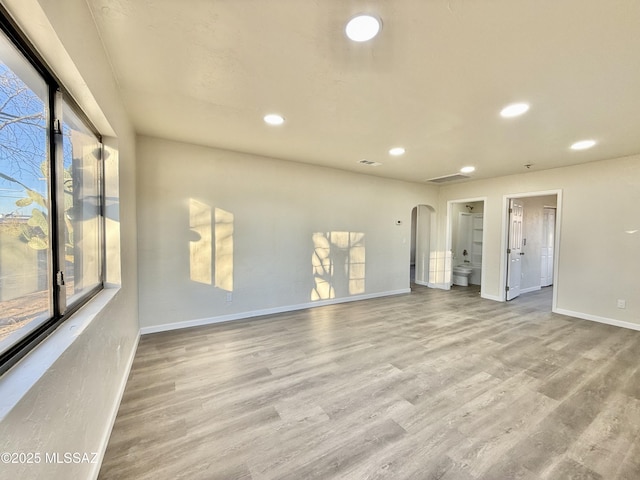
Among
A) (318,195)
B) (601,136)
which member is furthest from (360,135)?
(601,136)

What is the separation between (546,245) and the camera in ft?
21.7

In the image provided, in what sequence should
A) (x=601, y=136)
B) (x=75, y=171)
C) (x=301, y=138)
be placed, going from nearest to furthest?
(x=75, y=171), (x=601, y=136), (x=301, y=138)

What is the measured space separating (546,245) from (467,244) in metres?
1.77

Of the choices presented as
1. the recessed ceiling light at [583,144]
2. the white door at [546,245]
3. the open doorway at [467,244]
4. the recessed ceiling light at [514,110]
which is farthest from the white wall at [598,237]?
the recessed ceiling light at [514,110]

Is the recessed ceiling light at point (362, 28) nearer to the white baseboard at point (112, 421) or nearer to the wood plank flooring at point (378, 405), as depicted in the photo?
the wood plank flooring at point (378, 405)

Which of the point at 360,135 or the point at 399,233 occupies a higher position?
the point at 360,135

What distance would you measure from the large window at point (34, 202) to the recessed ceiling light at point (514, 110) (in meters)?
3.20

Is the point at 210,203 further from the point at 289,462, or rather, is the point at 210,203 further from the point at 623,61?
the point at 623,61

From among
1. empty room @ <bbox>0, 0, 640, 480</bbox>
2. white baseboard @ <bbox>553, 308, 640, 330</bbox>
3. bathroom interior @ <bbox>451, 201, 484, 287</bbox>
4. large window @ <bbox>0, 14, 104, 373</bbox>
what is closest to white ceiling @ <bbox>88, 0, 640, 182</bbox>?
empty room @ <bbox>0, 0, 640, 480</bbox>

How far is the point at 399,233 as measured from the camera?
5.85 metres

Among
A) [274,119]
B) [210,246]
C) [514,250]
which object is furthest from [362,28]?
[514,250]

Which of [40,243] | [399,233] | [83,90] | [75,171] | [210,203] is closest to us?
[40,243]

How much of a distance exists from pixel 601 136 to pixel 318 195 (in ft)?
12.1

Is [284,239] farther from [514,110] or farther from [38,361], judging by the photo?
[38,361]
